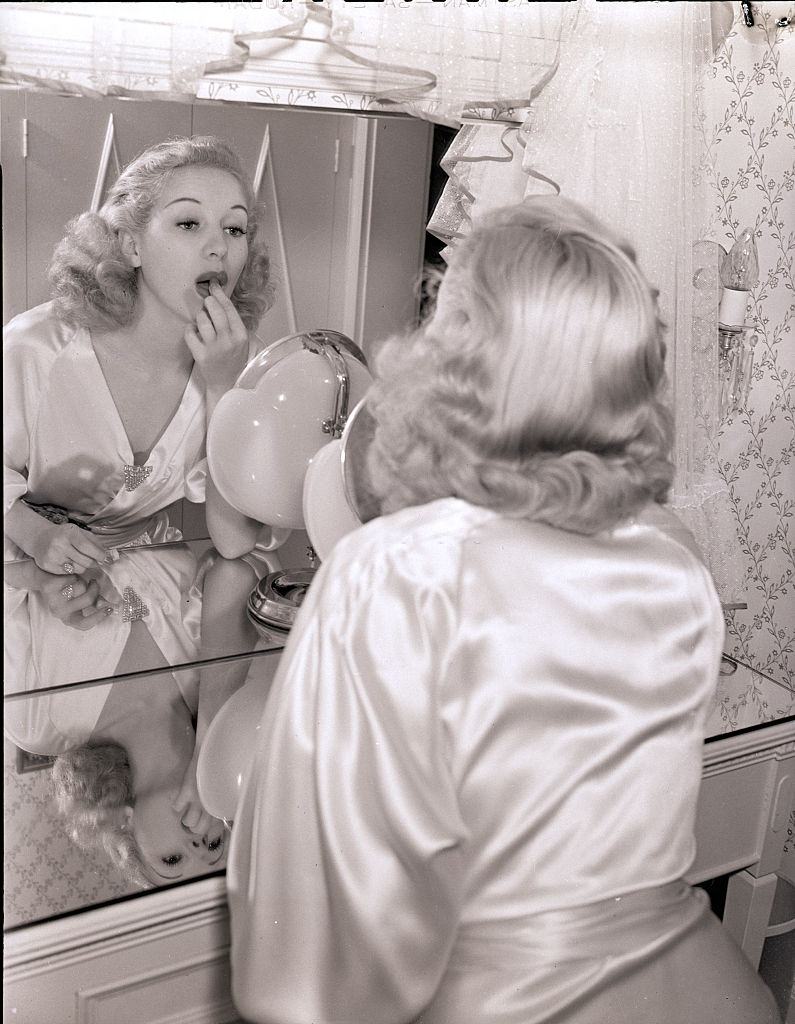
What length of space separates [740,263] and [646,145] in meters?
0.24

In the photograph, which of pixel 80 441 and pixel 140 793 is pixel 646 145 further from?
pixel 140 793

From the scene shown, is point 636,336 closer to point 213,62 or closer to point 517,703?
point 517,703

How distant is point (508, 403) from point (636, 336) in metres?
0.13

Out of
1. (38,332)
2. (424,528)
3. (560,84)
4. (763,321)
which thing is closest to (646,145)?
(560,84)

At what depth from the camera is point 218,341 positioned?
1.47 metres

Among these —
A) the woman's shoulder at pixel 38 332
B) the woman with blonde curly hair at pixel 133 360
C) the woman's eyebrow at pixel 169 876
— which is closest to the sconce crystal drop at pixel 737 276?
the woman with blonde curly hair at pixel 133 360

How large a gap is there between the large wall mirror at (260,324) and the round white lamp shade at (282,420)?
0.34 feet

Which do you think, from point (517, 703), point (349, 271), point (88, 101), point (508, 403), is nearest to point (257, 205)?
point (349, 271)

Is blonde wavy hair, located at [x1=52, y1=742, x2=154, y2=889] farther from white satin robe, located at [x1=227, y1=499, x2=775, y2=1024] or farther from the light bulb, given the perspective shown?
the light bulb

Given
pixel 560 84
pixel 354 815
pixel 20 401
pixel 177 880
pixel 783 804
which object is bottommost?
pixel 783 804

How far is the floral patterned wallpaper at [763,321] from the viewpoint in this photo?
1.43m

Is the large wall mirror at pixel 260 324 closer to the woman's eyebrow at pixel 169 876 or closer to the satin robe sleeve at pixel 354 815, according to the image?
the woman's eyebrow at pixel 169 876

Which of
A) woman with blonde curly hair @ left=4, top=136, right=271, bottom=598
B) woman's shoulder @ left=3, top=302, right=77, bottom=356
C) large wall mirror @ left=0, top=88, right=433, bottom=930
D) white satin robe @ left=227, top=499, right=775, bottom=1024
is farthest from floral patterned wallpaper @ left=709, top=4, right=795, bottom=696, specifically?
woman's shoulder @ left=3, top=302, right=77, bottom=356

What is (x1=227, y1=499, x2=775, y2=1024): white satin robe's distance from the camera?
0.92 m
